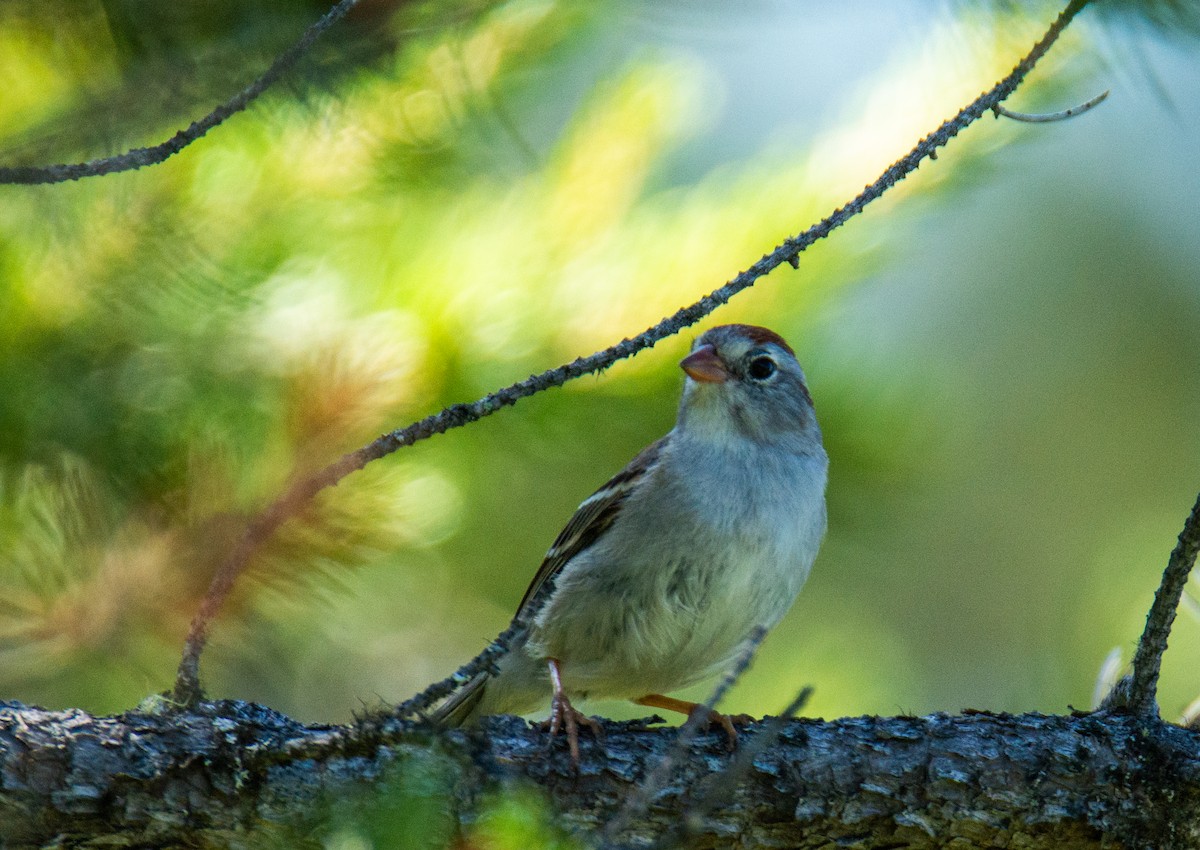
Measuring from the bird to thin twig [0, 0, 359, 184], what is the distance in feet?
4.33

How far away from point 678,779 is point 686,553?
64 centimetres

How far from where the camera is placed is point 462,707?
3.49 m

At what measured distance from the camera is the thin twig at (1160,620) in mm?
2230

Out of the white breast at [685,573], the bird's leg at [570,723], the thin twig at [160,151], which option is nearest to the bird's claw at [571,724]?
the bird's leg at [570,723]

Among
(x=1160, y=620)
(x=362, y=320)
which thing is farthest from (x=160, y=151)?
(x=1160, y=620)

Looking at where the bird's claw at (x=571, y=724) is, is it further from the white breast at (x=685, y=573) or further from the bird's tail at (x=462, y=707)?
the bird's tail at (x=462, y=707)

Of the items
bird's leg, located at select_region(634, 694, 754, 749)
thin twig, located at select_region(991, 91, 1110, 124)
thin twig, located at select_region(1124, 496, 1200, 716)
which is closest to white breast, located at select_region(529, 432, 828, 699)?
bird's leg, located at select_region(634, 694, 754, 749)

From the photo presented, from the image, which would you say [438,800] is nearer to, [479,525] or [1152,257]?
[479,525]

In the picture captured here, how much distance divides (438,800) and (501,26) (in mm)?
1695

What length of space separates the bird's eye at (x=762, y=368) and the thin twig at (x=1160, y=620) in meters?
1.27

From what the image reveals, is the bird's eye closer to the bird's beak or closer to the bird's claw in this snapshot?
the bird's beak

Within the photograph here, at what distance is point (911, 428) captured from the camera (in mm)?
2807

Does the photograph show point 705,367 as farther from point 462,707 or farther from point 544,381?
point 544,381

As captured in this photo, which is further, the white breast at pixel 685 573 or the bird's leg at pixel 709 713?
the white breast at pixel 685 573
